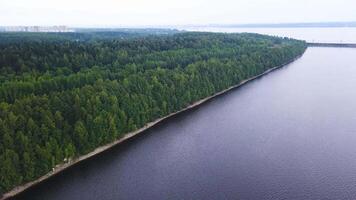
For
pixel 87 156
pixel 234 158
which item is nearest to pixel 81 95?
pixel 87 156

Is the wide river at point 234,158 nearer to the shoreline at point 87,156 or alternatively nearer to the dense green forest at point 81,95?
the shoreline at point 87,156

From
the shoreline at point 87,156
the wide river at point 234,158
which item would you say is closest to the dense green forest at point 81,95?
the shoreline at point 87,156

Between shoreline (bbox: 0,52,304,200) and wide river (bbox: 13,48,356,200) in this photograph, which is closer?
shoreline (bbox: 0,52,304,200)

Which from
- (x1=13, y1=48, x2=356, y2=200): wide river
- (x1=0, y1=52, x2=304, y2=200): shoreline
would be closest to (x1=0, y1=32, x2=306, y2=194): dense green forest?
(x1=0, y1=52, x2=304, y2=200): shoreline

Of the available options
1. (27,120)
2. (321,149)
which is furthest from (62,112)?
(321,149)

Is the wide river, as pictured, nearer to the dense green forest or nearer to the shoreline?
the shoreline
